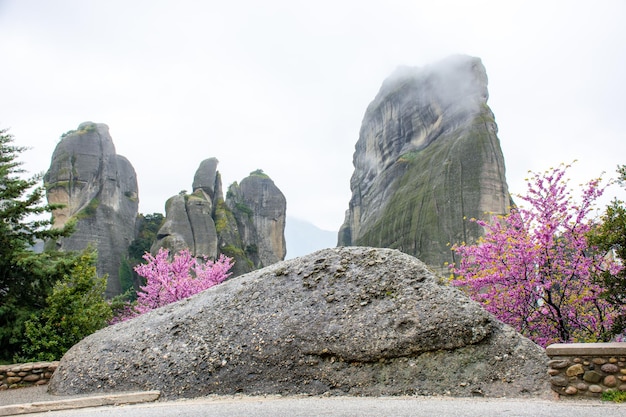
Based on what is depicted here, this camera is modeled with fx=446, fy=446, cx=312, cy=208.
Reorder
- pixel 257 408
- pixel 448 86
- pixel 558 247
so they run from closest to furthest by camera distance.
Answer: pixel 257 408, pixel 558 247, pixel 448 86

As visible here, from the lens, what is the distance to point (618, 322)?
8.33m

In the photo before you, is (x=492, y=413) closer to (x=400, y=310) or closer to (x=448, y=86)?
(x=400, y=310)

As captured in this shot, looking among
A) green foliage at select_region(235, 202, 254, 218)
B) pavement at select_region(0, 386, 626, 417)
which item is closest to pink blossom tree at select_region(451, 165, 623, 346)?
pavement at select_region(0, 386, 626, 417)

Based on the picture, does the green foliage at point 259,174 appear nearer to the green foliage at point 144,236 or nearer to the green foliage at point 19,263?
the green foliage at point 144,236

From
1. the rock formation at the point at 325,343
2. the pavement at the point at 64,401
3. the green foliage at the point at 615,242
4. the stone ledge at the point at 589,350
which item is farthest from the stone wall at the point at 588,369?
the pavement at the point at 64,401

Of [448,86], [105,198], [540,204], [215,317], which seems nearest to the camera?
[215,317]

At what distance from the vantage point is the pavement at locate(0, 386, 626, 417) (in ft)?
18.8

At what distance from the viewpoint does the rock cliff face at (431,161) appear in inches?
1563

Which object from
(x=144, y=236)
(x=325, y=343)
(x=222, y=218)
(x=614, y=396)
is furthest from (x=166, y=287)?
(x=144, y=236)

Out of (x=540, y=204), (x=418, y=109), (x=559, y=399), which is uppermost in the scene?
(x=418, y=109)

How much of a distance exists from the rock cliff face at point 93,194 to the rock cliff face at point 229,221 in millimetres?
4700

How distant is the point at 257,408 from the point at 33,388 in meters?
6.18

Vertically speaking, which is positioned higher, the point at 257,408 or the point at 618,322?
the point at 618,322

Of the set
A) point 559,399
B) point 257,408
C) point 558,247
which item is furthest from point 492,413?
point 558,247
